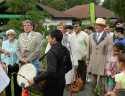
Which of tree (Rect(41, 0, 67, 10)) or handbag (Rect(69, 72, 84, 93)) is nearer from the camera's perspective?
handbag (Rect(69, 72, 84, 93))

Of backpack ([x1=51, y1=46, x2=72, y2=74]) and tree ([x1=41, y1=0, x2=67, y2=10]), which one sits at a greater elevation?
backpack ([x1=51, y1=46, x2=72, y2=74])

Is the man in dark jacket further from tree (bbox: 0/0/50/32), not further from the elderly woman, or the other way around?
tree (bbox: 0/0/50/32)

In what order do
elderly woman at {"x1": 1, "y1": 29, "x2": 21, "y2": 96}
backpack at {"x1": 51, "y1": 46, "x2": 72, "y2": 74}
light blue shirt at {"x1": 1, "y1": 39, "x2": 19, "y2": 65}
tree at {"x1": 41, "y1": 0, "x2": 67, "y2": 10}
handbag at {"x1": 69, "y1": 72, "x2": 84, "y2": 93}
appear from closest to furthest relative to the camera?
backpack at {"x1": 51, "y1": 46, "x2": 72, "y2": 74}, elderly woman at {"x1": 1, "y1": 29, "x2": 21, "y2": 96}, light blue shirt at {"x1": 1, "y1": 39, "x2": 19, "y2": 65}, handbag at {"x1": 69, "y1": 72, "x2": 84, "y2": 93}, tree at {"x1": 41, "y1": 0, "x2": 67, "y2": 10}

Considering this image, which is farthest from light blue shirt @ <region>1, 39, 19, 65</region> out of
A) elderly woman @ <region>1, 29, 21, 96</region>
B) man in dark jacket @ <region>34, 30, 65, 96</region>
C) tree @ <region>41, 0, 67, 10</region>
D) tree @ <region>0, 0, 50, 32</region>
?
tree @ <region>41, 0, 67, 10</region>

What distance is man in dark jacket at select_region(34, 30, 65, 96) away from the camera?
26.1 feet

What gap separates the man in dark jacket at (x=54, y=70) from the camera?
26.1 ft

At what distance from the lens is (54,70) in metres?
7.94

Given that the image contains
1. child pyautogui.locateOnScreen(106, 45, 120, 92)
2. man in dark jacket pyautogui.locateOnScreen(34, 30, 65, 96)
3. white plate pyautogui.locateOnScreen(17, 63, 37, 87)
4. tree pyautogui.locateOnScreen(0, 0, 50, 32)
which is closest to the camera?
man in dark jacket pyautogui.locateOnScreen(34, 30, 65, 96)

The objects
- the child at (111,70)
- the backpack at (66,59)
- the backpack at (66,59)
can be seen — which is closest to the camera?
the backpack at (66,59)

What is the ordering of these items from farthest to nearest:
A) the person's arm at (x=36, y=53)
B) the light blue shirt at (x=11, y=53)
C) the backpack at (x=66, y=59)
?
the light blue shirt at (x=11, y=53)
the person's arm at (x=36, y=53)
the backpack at (x=66, y=59)

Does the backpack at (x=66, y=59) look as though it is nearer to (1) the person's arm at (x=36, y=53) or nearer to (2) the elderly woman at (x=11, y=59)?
(1) the person's arm at (x=36, y=53)

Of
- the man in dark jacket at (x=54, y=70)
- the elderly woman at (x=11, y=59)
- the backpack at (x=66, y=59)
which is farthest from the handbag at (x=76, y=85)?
the man in dark jacket at (x=54, y=70)

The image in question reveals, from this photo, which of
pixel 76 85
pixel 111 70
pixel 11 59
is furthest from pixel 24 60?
pixel 76 85

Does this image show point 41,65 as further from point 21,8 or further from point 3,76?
point 21,8
